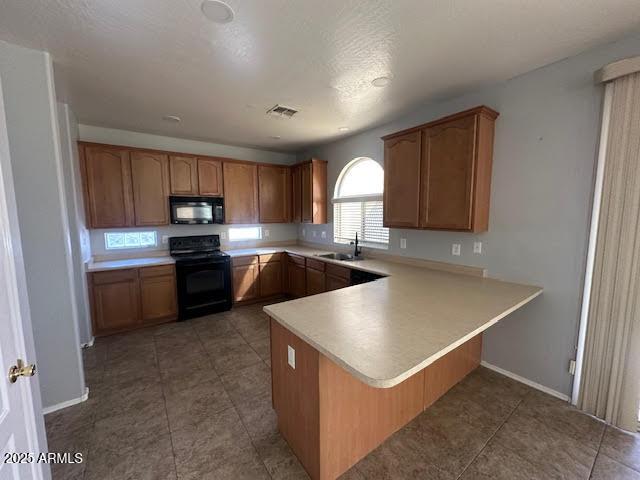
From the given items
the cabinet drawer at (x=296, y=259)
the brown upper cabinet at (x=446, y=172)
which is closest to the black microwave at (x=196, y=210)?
the cabinet drawer at (x=296, y=259)

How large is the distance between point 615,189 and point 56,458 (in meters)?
4.00

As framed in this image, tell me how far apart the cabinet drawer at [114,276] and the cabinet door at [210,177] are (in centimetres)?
145

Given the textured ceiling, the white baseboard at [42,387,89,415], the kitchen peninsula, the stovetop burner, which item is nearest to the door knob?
the kitchen peninsula

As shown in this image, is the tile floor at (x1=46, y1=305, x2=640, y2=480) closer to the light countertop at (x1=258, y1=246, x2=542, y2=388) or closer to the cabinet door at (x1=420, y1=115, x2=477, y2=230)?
the light countertop at (x1=258, y1=246, x2=542, y2=388)

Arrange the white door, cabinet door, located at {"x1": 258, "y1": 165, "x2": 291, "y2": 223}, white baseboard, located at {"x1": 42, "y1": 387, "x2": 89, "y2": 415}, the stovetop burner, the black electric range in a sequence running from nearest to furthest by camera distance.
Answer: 1. the white door
2. white baseboard, located at {"x1": 42, "y1": 387, "x2": 89, "y2": 415}
3. the black electric range
4. the stovetop burner
5. cabinet door, located at {"x1": 258, "y1": 165, "x2": 291, "y2": 223}

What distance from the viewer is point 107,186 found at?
11.1 ft

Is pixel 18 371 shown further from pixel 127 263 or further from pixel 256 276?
pixel 256 276

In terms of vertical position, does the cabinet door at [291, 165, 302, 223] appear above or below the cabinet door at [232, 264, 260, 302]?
above

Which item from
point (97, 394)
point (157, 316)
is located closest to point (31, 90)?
point (97, 394)

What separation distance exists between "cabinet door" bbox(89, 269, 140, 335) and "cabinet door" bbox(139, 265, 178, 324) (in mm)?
76

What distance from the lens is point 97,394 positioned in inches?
88.0

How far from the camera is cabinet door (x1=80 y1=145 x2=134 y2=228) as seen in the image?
3259mm

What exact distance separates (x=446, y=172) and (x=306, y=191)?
255cm

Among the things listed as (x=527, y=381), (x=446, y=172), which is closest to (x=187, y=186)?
(x=446, y=172)
